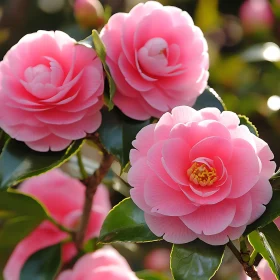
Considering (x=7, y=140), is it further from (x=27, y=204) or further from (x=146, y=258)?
(x=146, y=258)

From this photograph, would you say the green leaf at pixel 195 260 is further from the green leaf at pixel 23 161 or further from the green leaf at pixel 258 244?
the green leaf at pixel 23 161

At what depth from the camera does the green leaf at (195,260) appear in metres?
0.86

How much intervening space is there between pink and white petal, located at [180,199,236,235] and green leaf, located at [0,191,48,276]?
51 centimetres

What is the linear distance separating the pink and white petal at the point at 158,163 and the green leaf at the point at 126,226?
10 centimetres

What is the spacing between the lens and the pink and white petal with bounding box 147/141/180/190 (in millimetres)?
847

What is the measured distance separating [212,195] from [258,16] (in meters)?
1.42

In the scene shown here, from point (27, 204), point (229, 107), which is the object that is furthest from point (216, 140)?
point (229, 107)

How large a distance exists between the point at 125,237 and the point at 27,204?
0.41 m

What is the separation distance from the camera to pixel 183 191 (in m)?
0.85

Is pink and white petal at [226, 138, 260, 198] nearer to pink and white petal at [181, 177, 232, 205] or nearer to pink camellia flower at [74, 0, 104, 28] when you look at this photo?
pink and white petal at [181, 177, 232, 205]

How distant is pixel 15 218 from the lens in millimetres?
1397

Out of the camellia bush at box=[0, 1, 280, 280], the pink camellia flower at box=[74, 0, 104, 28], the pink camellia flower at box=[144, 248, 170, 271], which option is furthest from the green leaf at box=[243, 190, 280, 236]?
the pink camellia flower at box=[144, 248, 170, 271]

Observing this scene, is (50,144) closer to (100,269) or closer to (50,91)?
(50,91)

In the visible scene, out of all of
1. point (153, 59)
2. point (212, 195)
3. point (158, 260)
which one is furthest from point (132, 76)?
point (158, 260)
